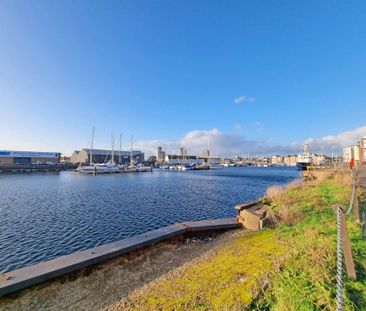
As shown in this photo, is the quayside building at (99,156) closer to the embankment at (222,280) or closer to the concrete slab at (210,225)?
the concrete slab at (210,225)

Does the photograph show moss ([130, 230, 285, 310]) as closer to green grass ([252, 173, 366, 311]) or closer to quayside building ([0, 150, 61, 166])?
green grass ([252, 173, 366, 311])

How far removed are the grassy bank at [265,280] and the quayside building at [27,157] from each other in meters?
110

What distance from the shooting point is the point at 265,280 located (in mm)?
4234

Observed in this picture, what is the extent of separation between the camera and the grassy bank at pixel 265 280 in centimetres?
354

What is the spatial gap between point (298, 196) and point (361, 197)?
9.37ft

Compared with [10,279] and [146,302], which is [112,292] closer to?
[146,302]

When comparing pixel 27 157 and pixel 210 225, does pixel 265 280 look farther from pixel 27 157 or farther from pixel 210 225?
pixel 27 157

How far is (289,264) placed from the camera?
4.59 m

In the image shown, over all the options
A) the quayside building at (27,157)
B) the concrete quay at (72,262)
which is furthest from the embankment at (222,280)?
the quayside building at (27,157)

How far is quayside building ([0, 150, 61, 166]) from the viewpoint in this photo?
8769cm

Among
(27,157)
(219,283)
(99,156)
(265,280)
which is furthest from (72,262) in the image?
(99,156)

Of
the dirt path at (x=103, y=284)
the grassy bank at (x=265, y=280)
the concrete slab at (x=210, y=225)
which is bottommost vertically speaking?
the dirt path at (x=103, y=284)

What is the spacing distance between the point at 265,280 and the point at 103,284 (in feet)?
12.9

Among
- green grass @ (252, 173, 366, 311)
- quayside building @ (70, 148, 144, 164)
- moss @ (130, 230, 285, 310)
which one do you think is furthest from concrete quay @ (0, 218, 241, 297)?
quayside building @ (70, 148, 144, 164)
